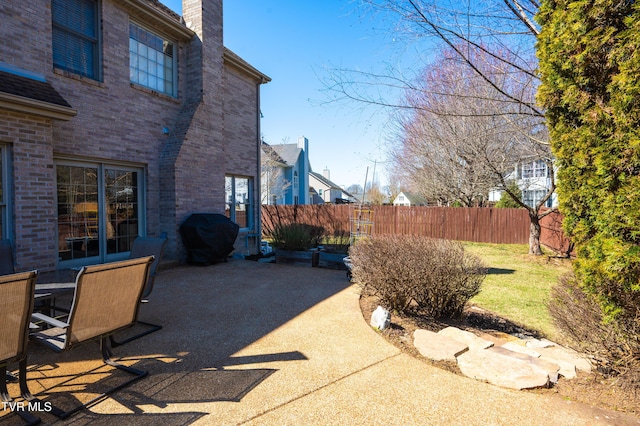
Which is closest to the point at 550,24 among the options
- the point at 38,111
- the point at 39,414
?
the point at 39,414

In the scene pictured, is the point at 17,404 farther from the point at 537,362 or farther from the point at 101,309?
the point at 537,362

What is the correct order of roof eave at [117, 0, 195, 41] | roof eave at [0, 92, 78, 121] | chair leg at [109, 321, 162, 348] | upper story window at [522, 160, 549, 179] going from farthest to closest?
upper story window at [522, 160, 549, 179]
roof eave at [117, 0, 195, 41]
roof eave at [0, 92, 78, 121]
chair leg at [109, 321, 162, 348]

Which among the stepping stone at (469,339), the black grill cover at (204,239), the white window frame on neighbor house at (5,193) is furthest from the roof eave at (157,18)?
the stepping stone at (469,339)

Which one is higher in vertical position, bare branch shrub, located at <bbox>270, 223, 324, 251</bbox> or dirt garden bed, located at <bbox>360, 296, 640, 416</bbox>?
bare branch shrub, located at <bbox>270, 223, 324, 251</bbox>

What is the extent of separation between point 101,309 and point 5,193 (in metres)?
4.37

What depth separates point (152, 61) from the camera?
8.48 metres

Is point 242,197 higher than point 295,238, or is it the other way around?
point 242,197

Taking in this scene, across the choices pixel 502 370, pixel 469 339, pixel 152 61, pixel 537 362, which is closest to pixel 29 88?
pixel 152 61

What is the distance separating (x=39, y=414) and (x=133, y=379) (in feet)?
2.09

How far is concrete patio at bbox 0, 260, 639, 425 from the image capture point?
2510 mm

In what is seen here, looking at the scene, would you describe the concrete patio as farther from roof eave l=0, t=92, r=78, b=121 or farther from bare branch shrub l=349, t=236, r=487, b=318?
roof eave l=0, t=92, r=78, b=121

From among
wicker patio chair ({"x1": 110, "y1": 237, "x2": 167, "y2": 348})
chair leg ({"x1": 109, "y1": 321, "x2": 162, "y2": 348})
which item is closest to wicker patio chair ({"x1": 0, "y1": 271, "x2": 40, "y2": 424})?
chair leg ({"x1": 109, "y1": 321, "x2": 162, "y2": 348})

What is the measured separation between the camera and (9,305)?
2279 millimetres

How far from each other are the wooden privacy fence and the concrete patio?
10.7 meters
